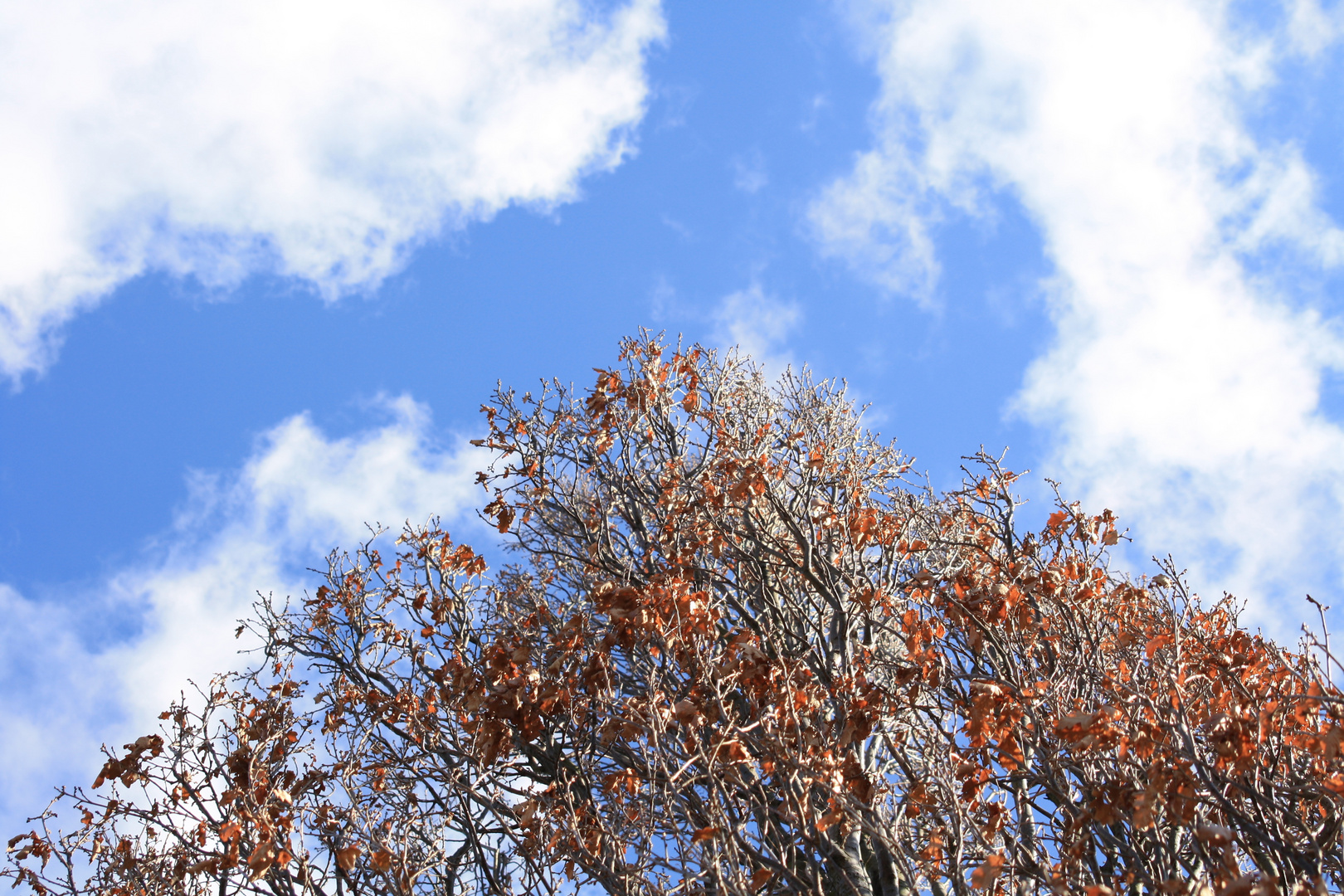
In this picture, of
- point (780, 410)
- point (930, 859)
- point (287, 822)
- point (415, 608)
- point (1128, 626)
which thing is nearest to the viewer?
point (930, 859)

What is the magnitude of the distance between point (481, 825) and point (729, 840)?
4.22m

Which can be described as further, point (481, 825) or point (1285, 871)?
point (481, 825)

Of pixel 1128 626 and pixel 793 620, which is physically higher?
pixel 793 620

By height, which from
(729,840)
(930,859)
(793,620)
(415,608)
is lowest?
(930,859)

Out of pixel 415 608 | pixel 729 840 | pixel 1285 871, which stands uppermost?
pixel 415 608

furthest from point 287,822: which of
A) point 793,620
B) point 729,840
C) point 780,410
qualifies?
point 780,410

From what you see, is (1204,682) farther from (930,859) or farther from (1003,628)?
(930,859)

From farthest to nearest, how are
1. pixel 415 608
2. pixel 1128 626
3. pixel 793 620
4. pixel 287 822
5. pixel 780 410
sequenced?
1. pixel 780 410
2. pixel 793 620
3. pixel 415 608
4. pixel 1128 626
5. pixel 287 822

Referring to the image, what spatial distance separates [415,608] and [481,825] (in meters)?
2.16

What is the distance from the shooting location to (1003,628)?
6.23 meters

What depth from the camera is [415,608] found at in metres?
8.47

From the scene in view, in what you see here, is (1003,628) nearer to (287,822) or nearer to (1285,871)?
(1285,871)

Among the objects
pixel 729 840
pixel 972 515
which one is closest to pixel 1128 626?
pixel 972 515

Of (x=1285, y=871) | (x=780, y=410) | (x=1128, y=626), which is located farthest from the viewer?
(x=780, y=410)
